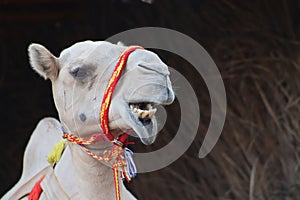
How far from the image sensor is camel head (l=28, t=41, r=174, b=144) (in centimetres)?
224

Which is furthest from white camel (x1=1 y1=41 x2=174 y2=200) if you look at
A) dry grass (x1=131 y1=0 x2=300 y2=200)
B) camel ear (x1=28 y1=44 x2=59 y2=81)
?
dry grass (x1=131 y1=0 x2=300 y2=200)

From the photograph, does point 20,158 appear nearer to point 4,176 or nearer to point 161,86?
point 4,176

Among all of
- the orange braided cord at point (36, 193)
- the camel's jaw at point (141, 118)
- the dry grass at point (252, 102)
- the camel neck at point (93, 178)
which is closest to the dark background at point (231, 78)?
the dry grass at point (252, 102)

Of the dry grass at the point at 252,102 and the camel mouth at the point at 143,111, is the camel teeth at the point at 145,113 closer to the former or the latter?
the camel mouth at the point at 143,111

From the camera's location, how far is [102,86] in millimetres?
2420

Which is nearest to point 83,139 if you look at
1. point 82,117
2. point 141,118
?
point 82,117

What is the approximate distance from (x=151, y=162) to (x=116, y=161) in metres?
2.91

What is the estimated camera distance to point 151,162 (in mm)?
5391

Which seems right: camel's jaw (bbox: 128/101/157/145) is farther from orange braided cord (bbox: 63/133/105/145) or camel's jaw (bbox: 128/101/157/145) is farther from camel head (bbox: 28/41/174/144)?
orange braided cord (bbox: 63/133/105/145)

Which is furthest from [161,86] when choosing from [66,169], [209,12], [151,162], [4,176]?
[4,176]

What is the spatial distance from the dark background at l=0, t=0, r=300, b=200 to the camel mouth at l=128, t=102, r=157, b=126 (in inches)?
124

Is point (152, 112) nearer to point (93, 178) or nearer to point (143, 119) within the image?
point (143, 119)

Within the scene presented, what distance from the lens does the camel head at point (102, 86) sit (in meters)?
2.24

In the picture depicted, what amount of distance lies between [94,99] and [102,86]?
5 cm
